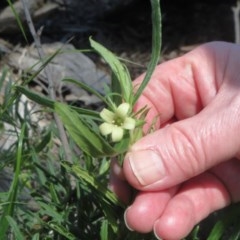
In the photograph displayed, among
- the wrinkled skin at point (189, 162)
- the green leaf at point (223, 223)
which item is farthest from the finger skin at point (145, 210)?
the green leaf at point (223, 223)

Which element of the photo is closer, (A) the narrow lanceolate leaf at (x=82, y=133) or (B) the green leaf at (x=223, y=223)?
(A) the narrow lanceolate leaf at (x=82, y=133)

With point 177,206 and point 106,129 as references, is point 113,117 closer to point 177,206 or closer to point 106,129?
point 106,129

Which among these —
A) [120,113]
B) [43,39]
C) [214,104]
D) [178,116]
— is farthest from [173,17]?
[120,113]

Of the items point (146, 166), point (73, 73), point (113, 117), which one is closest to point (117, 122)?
point (113, 117)

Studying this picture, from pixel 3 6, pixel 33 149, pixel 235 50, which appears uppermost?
pixel 235 50

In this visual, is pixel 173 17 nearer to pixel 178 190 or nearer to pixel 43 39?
pixel 43 39

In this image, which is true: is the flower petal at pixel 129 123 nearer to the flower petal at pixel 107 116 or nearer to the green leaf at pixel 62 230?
the flower petal at pixel 107 116

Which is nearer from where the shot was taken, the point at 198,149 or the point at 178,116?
the point at 198,149

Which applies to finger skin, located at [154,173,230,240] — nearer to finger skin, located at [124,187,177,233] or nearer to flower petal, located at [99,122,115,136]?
finger skin, located at [124,187,177,233]
